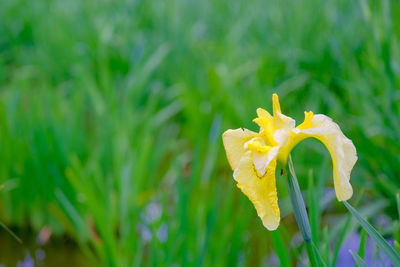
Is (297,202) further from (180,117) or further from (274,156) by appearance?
(180,117)

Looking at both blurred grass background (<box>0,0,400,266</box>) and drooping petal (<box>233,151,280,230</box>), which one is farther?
blurred grass background (<box>0,0,400,266</box>)

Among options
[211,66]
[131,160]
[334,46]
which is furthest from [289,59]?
[131,160]

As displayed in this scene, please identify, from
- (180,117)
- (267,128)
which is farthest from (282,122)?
(180,117)

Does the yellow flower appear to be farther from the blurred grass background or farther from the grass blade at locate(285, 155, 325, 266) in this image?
the blurred grass background

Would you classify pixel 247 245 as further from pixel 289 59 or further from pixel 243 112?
pixel 289 59

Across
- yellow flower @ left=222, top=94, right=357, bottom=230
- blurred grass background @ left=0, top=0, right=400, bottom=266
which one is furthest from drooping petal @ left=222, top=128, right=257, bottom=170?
blurred grass background @ left=0, top=0, right=400, bottom=266

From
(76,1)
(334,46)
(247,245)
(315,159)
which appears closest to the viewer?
(247,245)
